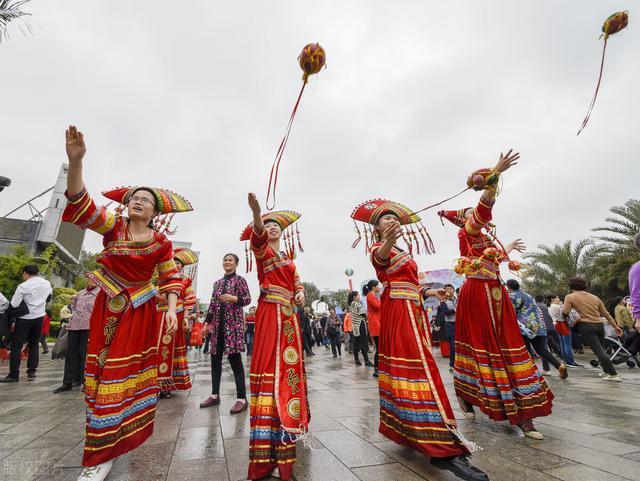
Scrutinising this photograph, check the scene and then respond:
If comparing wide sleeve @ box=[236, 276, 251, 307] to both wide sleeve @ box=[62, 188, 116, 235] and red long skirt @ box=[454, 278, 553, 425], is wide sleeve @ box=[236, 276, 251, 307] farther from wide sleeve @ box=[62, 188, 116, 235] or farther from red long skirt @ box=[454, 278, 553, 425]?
red long skirt @ box=[454, 278, 553, 425]

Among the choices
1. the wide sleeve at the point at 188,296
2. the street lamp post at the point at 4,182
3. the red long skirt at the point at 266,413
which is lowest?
the red long skirt at the point at 266,413

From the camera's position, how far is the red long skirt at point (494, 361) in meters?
3.34

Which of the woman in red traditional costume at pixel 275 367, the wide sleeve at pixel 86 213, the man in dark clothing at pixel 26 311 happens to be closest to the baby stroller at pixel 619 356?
the woman in red traditional costume at pixel 275 367

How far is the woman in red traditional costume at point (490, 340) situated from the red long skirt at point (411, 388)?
3.09 ft

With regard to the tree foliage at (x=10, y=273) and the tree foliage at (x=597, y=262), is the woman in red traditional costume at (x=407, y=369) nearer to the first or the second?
the tree foliage at (x=597, y=262)

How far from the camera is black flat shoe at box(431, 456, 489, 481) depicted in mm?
2197

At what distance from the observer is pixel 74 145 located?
2.43 metres

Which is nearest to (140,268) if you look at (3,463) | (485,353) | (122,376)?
(122,376)

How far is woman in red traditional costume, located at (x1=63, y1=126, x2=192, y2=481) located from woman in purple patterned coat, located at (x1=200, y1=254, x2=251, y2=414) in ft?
5.96

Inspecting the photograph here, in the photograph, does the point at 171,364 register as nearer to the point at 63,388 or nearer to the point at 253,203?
the point at 63,388

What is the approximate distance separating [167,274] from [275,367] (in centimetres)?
117

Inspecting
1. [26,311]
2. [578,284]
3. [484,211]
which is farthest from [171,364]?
[578,284]

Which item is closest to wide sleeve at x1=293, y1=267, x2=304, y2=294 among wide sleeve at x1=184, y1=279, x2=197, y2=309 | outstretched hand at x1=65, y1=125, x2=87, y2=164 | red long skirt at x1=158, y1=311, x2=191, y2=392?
outstretched hand at x1=65, y1=125, x2=87, y2=164

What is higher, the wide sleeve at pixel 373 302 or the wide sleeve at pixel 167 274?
the wide sleeve at pixel 373 302
